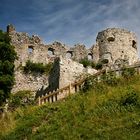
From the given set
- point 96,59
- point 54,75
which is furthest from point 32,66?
point 54,75

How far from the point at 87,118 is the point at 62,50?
26061mm

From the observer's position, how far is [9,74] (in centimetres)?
3106

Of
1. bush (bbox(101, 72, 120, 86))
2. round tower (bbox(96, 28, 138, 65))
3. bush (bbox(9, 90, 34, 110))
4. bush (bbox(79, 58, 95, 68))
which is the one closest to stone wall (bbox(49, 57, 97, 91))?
bush (bbox(9, 90, 34, 110))

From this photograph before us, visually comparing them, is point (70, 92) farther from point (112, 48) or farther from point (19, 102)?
point (112, 48)

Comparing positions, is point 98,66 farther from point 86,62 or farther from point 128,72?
point 128,72

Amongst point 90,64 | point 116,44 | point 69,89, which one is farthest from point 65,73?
point 116,44

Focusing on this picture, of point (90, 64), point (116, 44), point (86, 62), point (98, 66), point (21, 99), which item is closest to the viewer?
point (21, 99)

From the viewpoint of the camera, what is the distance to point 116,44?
4522cm

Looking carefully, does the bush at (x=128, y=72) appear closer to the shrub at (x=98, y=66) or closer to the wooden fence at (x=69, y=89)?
the wooden fence at (x=69, y=89)

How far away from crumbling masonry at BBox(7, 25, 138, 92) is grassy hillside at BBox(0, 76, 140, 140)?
1757 cm

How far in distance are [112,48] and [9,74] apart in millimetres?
16219

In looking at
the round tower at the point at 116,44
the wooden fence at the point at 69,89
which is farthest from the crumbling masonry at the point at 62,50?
the wooden fence at the point at 69,89

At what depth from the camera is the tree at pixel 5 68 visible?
29641mm

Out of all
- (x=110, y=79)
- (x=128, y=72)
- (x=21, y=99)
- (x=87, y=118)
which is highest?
(x=128, y=72)
